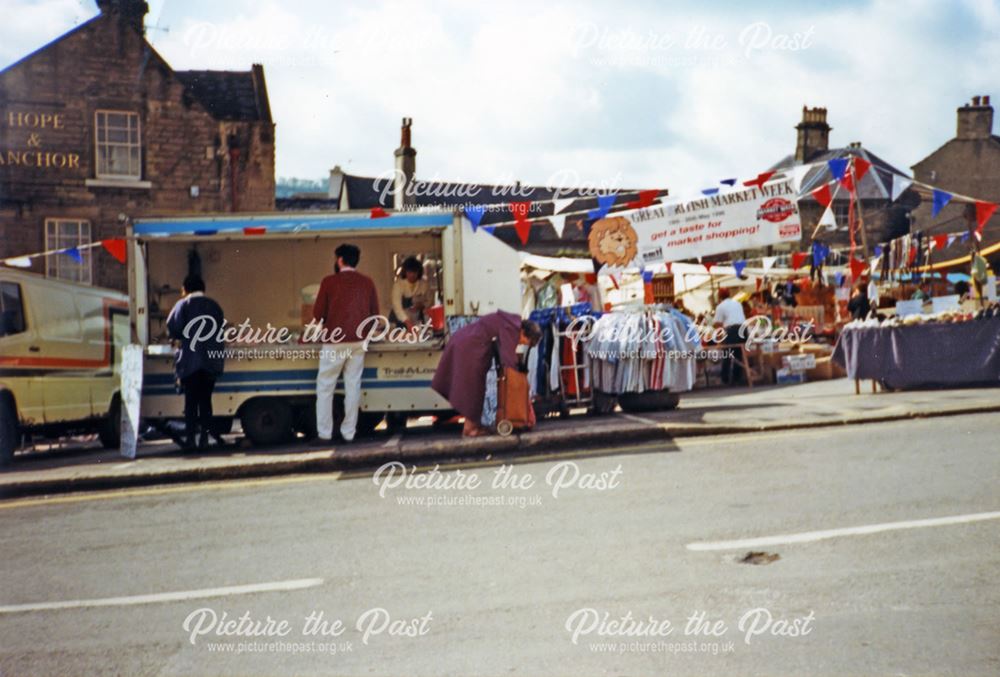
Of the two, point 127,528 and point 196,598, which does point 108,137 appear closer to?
point 127,528

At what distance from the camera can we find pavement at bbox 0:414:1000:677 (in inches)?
181

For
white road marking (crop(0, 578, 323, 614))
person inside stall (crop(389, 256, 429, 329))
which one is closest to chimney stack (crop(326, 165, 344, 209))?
person inside stall (crop(389, 256, 429, 329))

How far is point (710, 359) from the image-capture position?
18.5 m

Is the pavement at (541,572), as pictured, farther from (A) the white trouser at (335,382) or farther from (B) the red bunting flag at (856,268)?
(B) the red bunting flag at (856,268)

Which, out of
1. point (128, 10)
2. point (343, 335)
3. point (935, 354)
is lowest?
point (935, 354)

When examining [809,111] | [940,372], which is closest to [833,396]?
[940,372]

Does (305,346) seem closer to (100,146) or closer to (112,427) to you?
(112,427)

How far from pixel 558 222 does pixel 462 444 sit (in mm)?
4264

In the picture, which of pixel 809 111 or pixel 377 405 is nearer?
pixel 377 405

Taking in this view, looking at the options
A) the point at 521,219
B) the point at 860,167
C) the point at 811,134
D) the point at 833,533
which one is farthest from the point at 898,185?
the point at 811,134

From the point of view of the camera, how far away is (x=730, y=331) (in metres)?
→ 18.7

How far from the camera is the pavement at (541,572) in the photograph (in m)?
4.61

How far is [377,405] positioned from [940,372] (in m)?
7.52

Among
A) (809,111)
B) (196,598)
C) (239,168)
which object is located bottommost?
(196,598)
